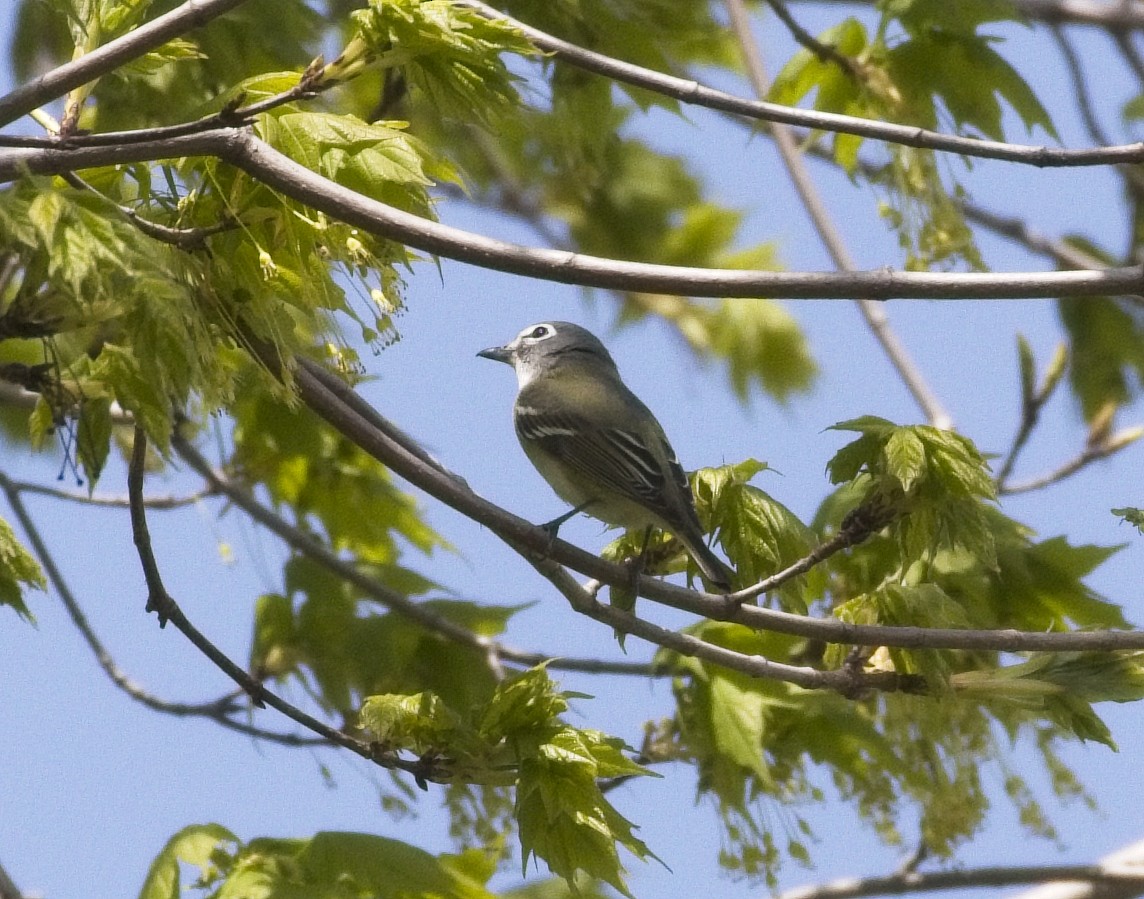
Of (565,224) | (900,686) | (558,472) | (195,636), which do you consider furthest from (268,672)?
(565,224)

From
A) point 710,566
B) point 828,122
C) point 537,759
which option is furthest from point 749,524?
point 828,122

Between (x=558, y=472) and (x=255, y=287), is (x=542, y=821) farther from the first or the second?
(x=558, y=472)

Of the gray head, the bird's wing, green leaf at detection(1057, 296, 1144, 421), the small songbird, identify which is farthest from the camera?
green leaf at detection(1057, 296, 1144, 421)

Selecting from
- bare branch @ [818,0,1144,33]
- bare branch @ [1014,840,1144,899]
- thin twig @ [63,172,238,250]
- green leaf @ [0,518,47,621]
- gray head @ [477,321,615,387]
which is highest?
bare branch @ [818,0,1144,33]

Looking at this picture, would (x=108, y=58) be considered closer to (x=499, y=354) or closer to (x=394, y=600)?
(x=394, y=600)

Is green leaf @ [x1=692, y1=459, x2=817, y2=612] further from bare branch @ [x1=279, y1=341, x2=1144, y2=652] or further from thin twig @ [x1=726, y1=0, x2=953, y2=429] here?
thin twig @ [x1=726, y1=0, x2=953, y2=429]

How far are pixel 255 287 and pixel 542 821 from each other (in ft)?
4.25

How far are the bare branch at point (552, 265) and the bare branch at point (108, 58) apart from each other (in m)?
0.09

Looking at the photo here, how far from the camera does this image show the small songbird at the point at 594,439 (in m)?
3.99

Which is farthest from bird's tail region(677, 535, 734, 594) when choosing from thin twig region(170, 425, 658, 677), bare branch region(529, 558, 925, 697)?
thin twig region(170, 425, 658, 677)

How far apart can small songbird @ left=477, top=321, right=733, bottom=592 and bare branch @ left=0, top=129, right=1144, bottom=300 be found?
3.25ft

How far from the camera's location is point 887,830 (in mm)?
4547

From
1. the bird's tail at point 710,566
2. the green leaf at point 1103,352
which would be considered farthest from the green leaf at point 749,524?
the green leaf at point 1103,352

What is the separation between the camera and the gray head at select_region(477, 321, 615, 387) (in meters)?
6.50
